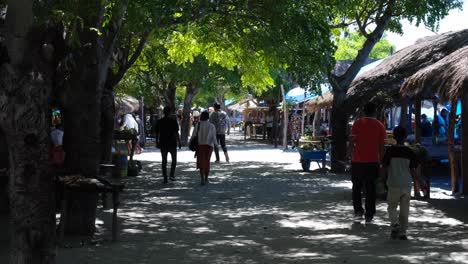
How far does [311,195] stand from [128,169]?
594 centimetres

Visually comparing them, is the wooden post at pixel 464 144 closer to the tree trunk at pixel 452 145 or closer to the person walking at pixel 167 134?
the tree trunk at pixel 452 145

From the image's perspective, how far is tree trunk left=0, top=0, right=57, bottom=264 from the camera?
186 inches

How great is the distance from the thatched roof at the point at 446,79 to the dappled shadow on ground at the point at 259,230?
6.36 ft

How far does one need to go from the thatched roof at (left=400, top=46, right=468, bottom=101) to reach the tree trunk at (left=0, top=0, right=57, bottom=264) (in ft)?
23.5

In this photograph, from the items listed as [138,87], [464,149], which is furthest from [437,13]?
[138,87]

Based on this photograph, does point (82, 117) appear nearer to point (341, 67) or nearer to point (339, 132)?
point (339, 132)

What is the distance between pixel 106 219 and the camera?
10172mm

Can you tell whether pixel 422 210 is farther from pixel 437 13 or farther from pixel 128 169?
pixel 128 169

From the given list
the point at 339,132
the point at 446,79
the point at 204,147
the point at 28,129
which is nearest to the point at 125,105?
the point at 339,132

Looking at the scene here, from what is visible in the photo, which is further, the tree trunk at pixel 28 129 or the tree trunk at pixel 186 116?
the tree trunk at pixel 186 116

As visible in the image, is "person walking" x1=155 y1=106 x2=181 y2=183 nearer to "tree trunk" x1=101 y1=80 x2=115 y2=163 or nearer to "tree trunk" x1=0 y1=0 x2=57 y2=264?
"tree trunk" x1=101 y1=80 x2=115 y2=163

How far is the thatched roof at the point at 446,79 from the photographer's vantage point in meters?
10.4

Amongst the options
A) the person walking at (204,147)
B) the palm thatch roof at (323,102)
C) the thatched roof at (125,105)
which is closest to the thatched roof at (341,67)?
the palm thatch roof at (323,102)

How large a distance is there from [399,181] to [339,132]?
969cm
